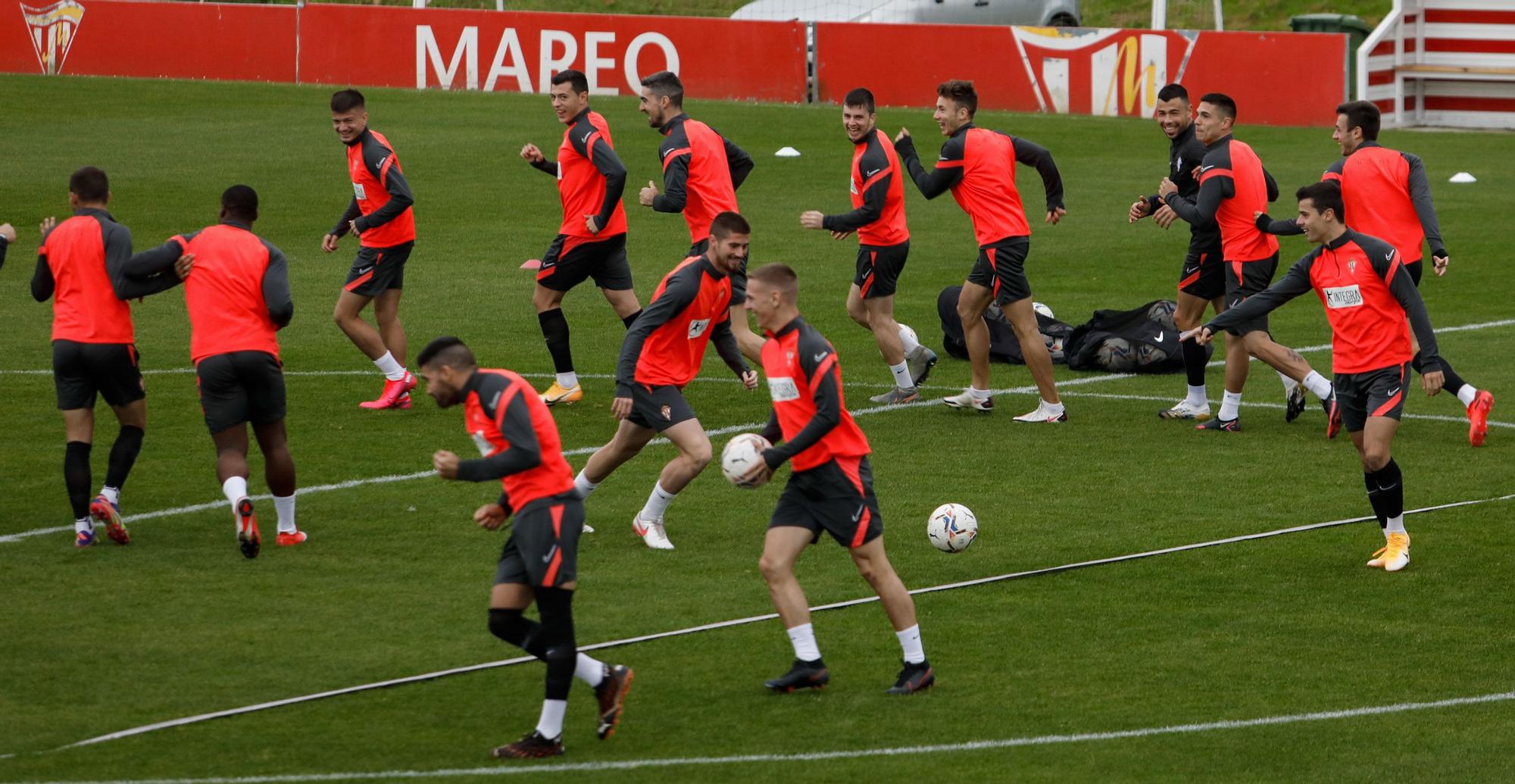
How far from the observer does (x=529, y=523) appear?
7.63 metres

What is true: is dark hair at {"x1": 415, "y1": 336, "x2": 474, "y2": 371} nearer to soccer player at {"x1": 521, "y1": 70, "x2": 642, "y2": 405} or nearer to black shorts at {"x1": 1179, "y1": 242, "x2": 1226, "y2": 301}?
soccer player at {"x1": 521, "y1": 70, "x2": 642, "y2": 405}

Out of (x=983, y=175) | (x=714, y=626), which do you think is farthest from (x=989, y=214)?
(x=714, y=626)

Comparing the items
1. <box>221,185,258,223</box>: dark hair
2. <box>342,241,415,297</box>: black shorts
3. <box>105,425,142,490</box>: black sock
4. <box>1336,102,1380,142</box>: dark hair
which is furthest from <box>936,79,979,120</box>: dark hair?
<box>105,425,142,490</box>: black sock

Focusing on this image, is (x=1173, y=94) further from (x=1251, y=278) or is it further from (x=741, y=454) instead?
(x=741, y=454)

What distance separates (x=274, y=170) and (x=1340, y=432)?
18582mm

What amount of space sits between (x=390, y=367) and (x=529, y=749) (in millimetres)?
7642

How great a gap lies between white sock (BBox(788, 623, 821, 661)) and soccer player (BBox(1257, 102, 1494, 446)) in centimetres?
682

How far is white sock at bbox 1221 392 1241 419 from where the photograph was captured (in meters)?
14.2

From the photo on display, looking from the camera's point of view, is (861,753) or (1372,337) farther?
(1372,337)

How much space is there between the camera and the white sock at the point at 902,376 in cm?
1516

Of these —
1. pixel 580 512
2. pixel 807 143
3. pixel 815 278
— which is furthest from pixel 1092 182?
pixel 580 512

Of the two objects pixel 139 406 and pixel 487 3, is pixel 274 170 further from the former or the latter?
pixel 139 406

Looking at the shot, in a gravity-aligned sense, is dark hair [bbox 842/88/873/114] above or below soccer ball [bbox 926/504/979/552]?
above

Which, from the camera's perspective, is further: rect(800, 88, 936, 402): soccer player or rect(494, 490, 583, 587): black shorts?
rect(800, 88, 936, 402): soccer player
